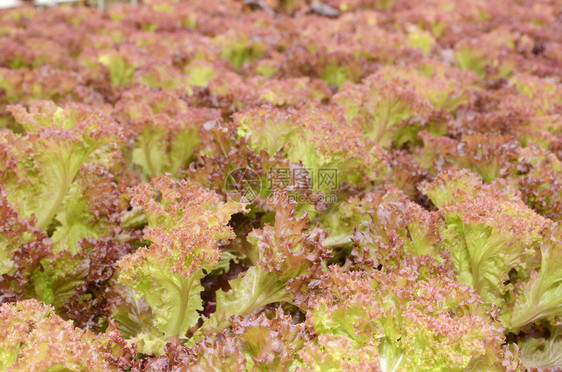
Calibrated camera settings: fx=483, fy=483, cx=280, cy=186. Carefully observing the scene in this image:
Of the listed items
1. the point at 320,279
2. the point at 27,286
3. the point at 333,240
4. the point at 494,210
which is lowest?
the point at 27,286

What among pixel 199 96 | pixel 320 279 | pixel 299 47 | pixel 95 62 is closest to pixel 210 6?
pixel 299 47

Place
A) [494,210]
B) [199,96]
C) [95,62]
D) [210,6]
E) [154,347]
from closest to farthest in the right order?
[154,347]
[494,210]
[199,96]
[95,62]
[210,6]

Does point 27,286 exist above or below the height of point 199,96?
below

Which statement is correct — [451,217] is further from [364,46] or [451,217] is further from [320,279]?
[364,46]

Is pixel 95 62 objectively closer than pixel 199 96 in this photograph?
No

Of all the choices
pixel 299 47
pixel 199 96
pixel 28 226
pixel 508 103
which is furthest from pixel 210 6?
pixel 28 226

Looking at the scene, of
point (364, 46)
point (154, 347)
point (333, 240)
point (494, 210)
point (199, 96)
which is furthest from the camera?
point (364, 46)
